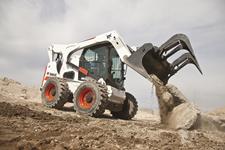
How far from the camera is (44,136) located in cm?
558

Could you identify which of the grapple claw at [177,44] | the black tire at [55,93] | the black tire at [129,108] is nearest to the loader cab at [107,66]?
the black tire at [129,108]

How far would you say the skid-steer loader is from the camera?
9430 mm

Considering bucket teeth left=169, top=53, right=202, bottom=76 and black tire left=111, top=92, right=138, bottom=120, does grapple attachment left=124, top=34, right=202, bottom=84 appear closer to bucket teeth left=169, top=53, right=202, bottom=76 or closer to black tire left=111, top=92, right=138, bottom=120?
bucket teeth left=169, top=53, right=202, bottom=76

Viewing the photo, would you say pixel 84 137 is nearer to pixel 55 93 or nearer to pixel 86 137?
pixel 86 137

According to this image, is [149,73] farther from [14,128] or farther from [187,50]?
[14,128]

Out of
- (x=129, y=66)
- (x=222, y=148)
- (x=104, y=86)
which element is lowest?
(x=222, y=148)

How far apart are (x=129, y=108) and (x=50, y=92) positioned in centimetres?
294

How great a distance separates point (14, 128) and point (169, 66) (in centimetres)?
539

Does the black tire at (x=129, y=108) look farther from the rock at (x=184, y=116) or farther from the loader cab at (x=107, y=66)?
the rock at (x=184, y=116)

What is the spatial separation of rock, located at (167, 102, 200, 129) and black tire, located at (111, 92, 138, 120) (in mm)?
2687

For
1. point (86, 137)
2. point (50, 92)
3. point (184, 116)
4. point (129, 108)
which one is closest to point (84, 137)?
point (86, 137)

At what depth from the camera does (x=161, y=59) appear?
9688 mm

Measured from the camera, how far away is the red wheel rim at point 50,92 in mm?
11267

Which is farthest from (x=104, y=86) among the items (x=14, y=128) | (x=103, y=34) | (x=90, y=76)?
(x=14, y=128)
